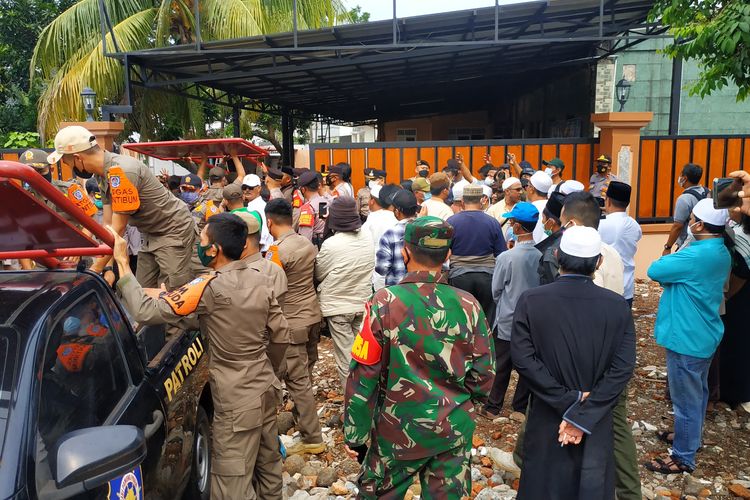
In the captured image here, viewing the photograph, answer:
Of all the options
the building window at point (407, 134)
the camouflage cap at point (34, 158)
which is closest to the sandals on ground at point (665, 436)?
the camouflage cap at point (34, 158)

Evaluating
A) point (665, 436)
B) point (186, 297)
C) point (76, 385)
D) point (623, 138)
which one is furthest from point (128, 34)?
point (665, 436)

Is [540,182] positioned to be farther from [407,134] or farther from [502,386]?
[407,134]

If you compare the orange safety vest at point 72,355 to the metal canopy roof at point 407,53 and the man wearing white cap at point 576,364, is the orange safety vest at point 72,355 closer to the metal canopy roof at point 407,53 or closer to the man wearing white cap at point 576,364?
the man wearing white cap at point 576,364

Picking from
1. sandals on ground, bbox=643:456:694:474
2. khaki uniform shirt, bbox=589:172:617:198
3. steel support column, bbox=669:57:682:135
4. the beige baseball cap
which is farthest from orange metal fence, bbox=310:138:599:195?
sandals on ground, bbox=643:456:694:474

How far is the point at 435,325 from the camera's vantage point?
2.50 m

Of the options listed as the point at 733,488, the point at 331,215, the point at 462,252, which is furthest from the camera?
the point at 462,252

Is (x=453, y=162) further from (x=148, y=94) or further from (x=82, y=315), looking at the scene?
(x=148, y=94)

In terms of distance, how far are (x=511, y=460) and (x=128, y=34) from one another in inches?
466

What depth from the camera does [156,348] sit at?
3562 millimetres

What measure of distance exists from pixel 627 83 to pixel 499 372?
7873mm

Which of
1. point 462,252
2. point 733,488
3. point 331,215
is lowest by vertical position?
point 733,488

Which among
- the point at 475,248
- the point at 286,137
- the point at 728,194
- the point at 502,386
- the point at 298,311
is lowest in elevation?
the point at 502,386

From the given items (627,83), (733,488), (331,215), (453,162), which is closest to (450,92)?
(627,83)

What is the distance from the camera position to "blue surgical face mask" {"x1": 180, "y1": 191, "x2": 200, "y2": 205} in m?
7.89
